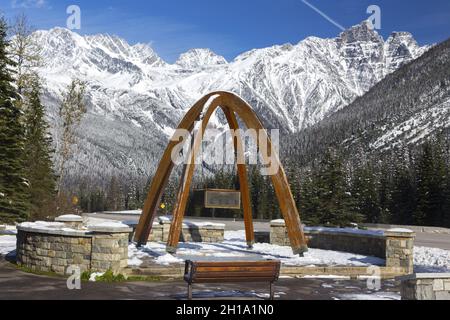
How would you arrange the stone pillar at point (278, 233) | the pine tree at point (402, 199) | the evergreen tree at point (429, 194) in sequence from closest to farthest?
1. the stone pillar at point (278, 233)
2. the evergreen tree at point (429, 194)
3. the pine tree at point (402, 199)

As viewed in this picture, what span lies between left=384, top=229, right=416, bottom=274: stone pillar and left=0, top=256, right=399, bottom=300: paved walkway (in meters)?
2.35

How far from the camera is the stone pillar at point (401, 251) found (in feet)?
51.3

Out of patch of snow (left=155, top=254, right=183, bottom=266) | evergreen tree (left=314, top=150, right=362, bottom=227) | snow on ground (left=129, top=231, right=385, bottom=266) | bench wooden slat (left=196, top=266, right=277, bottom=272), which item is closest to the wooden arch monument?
snow on ground (left=129, top=231, right=385, bottom=266)

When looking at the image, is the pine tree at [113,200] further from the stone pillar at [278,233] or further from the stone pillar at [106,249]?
the stone pillar at [106,249]

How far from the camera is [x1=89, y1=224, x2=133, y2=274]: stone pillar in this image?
12.9 metres

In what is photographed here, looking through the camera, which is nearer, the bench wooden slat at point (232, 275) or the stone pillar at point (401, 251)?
the bench wooden slat at point (232, 275)

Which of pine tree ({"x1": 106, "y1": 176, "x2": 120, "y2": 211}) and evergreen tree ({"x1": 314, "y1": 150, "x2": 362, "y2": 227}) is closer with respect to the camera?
evergreen tree ({"x1": 314, "y1": 150, "x2": 362, "y2": 227})

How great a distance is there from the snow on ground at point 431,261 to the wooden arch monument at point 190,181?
4325 mm

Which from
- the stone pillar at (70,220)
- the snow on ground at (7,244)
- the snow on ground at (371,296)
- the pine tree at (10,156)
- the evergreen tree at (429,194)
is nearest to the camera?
the snow on ground at (371,296)

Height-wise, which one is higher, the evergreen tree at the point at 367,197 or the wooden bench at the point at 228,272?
the evergreen tree at the point at 367,197

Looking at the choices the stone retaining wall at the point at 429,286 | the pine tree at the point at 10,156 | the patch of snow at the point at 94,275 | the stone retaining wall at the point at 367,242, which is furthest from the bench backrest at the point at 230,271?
the pine tree at the point at 10,156
